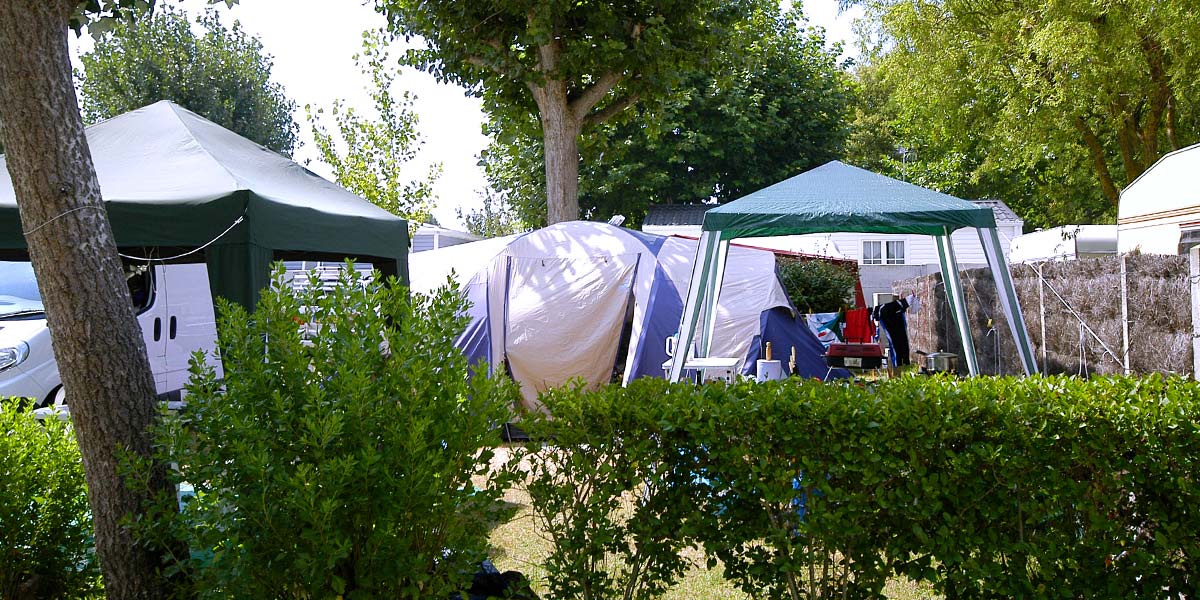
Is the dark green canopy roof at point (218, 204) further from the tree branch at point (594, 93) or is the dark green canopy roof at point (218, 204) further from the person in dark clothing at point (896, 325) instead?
the person in dark clothing at point (896, 325)

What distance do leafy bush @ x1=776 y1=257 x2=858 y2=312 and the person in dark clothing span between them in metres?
6.31

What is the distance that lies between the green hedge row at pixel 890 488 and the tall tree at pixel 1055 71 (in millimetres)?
12070

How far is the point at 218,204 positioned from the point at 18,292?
134 inches

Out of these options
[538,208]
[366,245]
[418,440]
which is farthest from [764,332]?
[538,208]

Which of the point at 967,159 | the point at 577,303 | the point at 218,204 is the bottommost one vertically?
the point at 577,303

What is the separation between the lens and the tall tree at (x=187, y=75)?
26.9 m

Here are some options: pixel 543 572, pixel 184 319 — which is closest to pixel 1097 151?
pixel 184 319

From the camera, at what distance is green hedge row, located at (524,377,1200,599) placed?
3.06 m

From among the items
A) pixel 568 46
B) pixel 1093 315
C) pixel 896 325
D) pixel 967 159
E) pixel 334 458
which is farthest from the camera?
pixel 967 159

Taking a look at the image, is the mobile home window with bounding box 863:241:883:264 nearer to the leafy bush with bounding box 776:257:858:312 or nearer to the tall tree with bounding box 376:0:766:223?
the leafy bush with bounding box 776:257:858:312

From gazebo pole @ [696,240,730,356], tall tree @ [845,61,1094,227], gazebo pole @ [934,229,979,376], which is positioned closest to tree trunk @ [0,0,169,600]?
gazebo pole @ [696,240,730,356]

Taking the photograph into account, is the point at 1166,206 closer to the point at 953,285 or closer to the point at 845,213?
the point at 953,285

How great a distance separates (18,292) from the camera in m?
8.04

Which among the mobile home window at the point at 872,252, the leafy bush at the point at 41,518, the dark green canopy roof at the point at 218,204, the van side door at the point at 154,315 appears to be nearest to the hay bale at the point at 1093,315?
the dark green canopy roof at the point at 218,204
